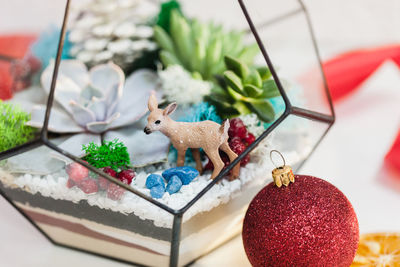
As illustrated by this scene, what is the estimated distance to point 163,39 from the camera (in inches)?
32.7

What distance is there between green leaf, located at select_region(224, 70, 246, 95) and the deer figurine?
0.31ft

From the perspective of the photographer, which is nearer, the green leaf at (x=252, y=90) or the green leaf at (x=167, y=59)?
the green leaf at (x=252, y=90)

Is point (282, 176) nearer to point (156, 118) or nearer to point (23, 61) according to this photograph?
point (156, 118)

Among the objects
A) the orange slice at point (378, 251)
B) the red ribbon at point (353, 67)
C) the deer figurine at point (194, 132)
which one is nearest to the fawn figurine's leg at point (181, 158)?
the deer figurine at point (194, 132)

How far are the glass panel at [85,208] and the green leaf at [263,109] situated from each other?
0.60ft

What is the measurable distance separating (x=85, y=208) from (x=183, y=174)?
12 centimetres

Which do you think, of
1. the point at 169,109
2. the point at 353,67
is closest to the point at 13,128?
the point at 169,109

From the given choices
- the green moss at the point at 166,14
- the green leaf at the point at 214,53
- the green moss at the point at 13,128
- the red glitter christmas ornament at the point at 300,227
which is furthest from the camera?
the green moss at the point at 166,14

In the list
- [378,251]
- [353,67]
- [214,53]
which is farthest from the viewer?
[353,67]

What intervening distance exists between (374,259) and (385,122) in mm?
404

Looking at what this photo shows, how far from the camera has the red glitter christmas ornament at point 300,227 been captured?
1.79 feet

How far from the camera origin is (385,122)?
0.97 metres

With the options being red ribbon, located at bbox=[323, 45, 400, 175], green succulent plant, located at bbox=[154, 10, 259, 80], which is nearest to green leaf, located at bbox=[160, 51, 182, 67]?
green succulent plant, located at bbox=[154, 10, 259, 80]

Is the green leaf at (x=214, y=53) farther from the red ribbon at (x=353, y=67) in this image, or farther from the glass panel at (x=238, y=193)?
the red ribbon at (x=353, y=67)
